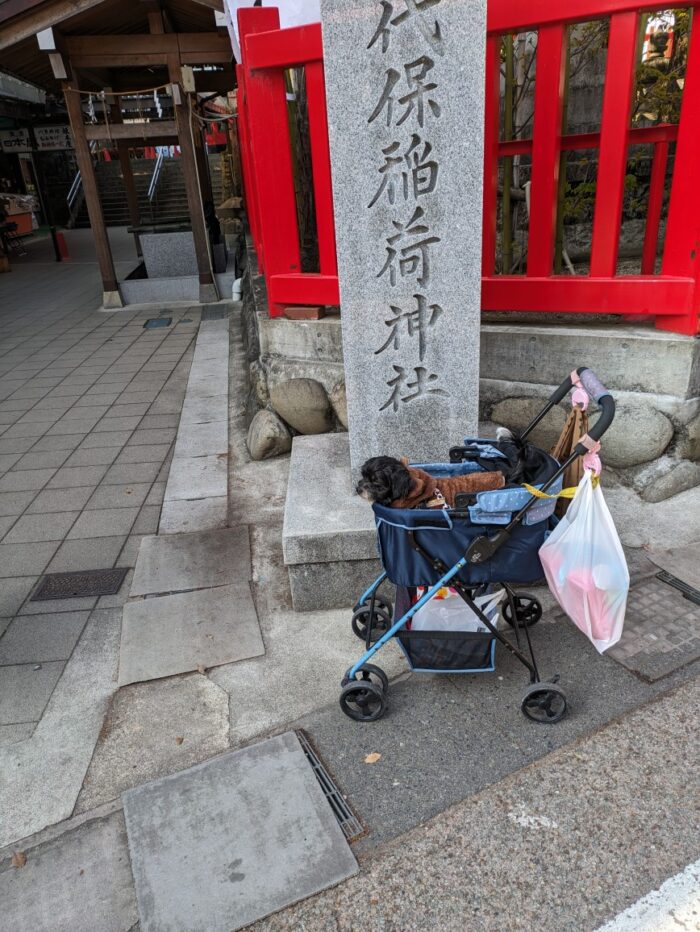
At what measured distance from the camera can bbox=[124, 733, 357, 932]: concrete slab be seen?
7.74ft

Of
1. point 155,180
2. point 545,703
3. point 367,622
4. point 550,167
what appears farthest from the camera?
point 155,180

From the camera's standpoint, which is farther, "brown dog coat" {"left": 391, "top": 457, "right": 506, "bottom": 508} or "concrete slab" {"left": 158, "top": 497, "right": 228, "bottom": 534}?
"concrete slab" {"left": 158, "top": 497, "right": 228, "bottom": 534}

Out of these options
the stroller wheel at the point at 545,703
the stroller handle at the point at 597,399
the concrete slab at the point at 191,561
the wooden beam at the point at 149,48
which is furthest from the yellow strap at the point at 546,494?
the wooden beam at the point at 149,48

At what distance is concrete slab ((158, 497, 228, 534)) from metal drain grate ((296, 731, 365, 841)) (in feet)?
7.59

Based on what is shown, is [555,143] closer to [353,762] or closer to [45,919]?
[353,762]

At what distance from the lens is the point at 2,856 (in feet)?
8.65

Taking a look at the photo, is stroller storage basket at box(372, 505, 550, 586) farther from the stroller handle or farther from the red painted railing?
the red painted railing

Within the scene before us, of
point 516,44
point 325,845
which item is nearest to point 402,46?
point 325,845

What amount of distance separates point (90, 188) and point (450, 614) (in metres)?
11.0

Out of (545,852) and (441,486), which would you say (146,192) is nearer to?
(441,486)

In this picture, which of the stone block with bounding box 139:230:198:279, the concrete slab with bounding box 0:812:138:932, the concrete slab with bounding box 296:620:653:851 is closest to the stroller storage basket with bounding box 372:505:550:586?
the concrete slab with bounding box 296:620:653:851

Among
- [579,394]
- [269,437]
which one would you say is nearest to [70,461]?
[269,437]

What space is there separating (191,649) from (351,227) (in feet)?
8.36

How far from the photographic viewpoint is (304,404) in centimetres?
564
